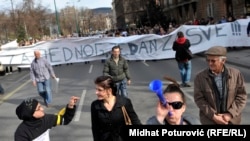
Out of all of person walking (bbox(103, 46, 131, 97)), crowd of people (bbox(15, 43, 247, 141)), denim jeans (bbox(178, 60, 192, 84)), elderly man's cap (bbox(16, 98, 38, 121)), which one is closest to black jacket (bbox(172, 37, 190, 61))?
denim jeans (bbox(178, 60, 192, 84))

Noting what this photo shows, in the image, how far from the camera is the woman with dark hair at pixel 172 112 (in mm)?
2516

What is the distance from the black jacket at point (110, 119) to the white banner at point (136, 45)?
724 inches

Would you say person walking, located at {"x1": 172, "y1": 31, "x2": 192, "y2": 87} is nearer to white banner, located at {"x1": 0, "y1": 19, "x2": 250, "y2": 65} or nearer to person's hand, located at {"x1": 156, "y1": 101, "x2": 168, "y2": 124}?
white banner, located at {"x1": 0, "y1": 19, "x2": 250, "y2": 65}

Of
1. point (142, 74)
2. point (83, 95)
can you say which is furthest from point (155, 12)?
point (83, 95)

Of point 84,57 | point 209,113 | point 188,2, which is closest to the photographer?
point 209,113

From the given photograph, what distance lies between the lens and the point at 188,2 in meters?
55.6

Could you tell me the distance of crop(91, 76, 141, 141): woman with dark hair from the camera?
161 inches

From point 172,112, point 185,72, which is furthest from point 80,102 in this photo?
point 172,112

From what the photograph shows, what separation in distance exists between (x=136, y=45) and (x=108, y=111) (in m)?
20.7

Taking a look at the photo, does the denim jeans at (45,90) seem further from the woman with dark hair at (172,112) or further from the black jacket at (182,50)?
the woman with dark hair at (172,112)

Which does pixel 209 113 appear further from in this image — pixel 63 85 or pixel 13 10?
pixel 13 10

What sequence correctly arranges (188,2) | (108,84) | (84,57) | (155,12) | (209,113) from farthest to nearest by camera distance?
(155,12) → (188,2) → (84,57) → (209,113) → (108,84)

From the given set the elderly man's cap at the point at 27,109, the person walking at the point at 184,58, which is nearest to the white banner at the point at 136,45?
the person walking at the point at 184,58

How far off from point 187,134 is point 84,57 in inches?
974
